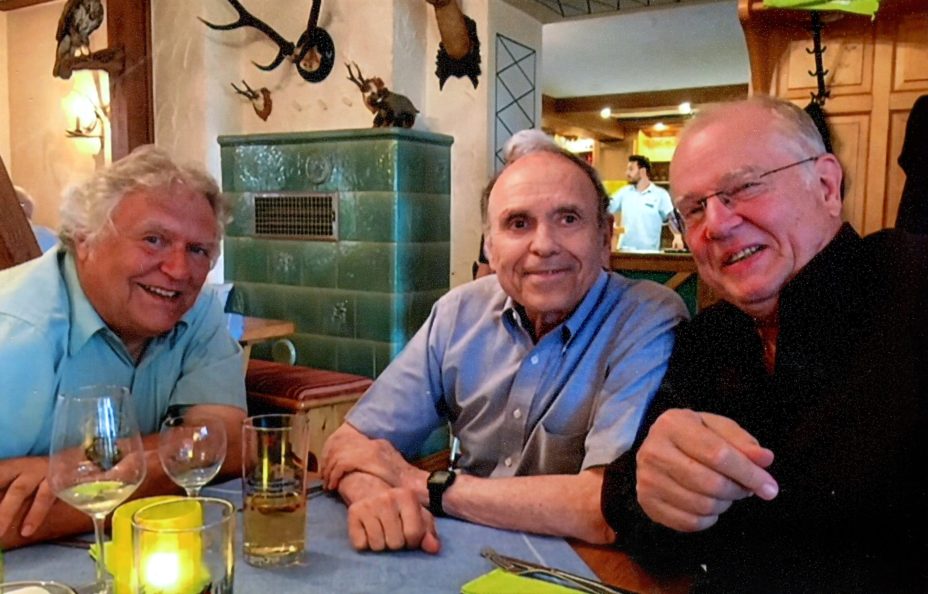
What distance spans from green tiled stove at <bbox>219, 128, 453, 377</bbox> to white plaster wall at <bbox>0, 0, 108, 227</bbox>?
2282 millimetres

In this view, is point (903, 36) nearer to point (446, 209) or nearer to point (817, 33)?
point (817, 33)

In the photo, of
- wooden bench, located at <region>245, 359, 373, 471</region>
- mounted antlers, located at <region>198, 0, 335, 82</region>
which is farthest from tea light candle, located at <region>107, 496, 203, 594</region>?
mounted antlers, located at <region>198, 0, 335, 82</region>

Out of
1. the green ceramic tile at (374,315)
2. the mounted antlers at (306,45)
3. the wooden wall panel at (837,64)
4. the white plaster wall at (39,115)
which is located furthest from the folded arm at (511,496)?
the white plaster wall at (39,115)

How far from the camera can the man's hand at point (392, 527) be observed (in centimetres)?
103

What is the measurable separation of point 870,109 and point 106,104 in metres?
4.82

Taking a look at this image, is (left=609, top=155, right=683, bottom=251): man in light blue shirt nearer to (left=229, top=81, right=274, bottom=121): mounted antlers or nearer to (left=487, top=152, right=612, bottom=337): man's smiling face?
(left=229, top=81, right=274, bottom=121): mounted antlers

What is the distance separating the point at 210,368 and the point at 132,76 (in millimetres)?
3373

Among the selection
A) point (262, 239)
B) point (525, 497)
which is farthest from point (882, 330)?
point (262, 239)

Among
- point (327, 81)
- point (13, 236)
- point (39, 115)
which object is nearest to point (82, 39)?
point (327, 81)

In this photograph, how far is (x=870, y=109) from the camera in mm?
2131

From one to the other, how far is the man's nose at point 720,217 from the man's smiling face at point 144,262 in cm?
96

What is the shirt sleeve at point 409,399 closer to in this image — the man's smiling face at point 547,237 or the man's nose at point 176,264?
the man's smiling face at point 547,237

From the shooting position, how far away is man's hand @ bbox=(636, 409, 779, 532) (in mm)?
876

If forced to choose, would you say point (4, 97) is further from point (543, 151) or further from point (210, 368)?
point (543, 151)
